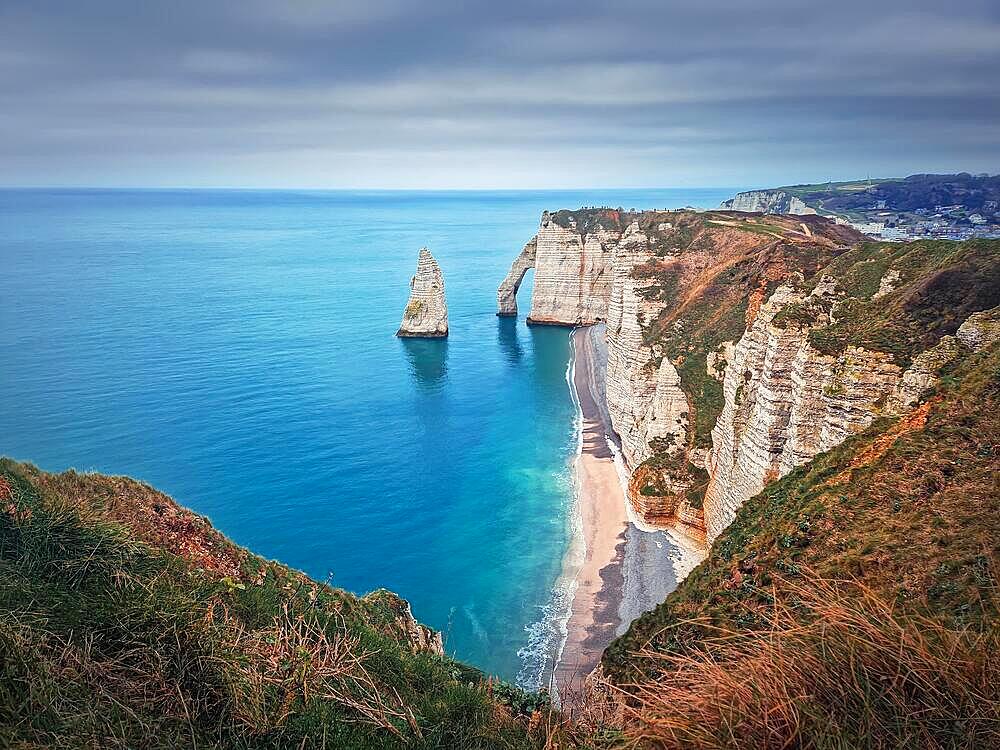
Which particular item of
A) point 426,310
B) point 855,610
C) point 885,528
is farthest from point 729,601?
point 426,310

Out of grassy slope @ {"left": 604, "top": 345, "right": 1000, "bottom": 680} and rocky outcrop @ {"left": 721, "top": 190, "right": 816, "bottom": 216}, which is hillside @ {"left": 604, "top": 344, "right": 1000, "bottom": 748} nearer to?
grassy slope @ {"left": 604, "top": 345, "right": 1000, "bottom": 680}

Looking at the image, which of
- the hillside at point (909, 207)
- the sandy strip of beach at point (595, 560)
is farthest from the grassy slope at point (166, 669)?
the hillside at point (909, 207)

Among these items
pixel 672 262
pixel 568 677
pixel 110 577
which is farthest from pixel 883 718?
pixel 672 262

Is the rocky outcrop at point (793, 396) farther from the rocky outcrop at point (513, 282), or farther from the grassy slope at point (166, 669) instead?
the rocky outcrop at point (513, 282)

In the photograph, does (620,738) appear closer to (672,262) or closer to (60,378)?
(672,262)

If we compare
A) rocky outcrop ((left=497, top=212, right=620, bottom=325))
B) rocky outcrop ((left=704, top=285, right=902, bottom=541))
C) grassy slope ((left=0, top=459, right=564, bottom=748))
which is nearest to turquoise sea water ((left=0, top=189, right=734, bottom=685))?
rocky outcrop ((left=497, top=212, right=620, bottom=325))
